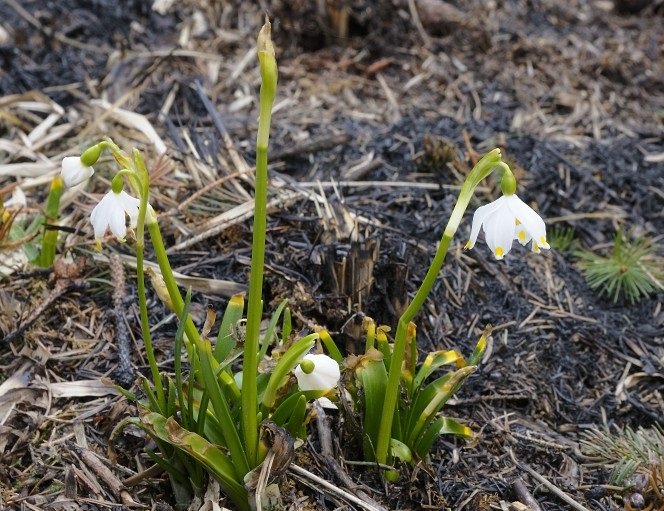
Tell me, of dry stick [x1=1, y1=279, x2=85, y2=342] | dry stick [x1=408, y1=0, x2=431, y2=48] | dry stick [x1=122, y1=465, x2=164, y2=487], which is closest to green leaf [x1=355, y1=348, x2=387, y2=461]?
dry stick [x1=122, y1=465, x2=164, y2=487]

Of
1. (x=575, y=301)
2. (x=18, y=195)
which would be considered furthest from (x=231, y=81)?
(x=575, y=301)

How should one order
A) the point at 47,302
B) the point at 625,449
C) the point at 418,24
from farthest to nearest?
the point at 418,24
the point at 47,302
the point at 625,449

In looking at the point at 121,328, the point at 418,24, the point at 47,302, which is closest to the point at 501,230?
the point at 121,328

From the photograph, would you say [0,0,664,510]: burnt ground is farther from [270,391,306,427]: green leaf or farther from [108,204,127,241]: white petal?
[108,204,127,241]: white petal

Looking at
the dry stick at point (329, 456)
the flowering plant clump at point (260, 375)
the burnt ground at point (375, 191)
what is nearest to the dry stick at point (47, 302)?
the burnt ground at point (375, 191)

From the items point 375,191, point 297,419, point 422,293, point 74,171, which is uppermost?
point 74,171

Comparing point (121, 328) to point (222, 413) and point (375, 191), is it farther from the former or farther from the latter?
point (375, 191)
